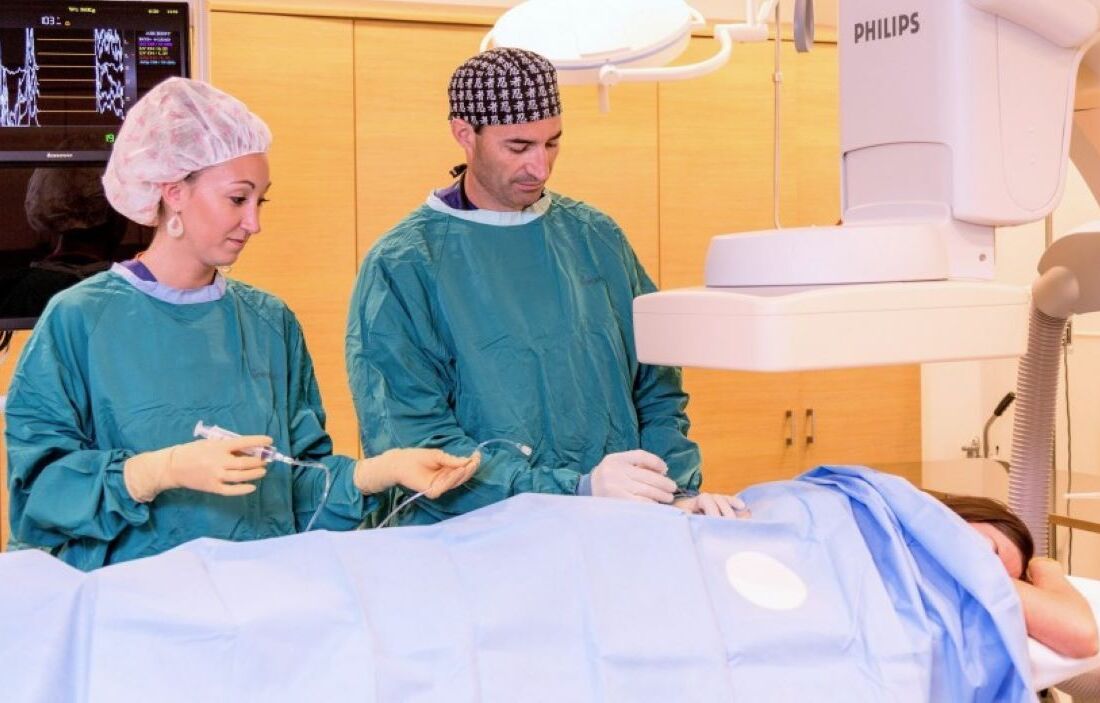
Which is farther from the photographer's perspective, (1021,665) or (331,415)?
(331,415)

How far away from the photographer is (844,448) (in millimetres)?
4207

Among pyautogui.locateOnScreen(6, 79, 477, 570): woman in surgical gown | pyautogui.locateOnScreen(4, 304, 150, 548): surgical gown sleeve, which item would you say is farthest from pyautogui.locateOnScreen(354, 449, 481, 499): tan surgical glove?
→ pyautogui.locateOnScreen(4, 304, 150, 548): surgical gown sleeve

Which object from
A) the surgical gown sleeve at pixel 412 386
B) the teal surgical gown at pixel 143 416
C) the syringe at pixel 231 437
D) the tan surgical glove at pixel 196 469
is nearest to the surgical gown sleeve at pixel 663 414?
the surgical gown sleeve at pixel 412 386

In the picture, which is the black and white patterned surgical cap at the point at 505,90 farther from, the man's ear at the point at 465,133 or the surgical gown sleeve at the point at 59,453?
the surgical gown sleeve at the point at 59,453

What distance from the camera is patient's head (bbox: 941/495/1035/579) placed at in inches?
84.7

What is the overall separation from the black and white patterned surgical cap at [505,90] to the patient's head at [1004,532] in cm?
99

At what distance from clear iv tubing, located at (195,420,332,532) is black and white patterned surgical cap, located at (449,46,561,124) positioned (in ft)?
2.13

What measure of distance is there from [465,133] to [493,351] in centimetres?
38

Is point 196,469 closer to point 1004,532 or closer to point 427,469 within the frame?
point 427,469

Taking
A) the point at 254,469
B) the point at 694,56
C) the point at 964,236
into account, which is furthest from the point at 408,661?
the point at 694,56

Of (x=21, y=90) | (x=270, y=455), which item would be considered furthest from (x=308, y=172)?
(x=270, y=455)

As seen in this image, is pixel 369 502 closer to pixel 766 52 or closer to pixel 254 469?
pixel 254 469

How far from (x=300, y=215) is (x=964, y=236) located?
2.43 m

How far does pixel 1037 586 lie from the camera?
2021 millimetres
